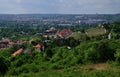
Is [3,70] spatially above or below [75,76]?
below

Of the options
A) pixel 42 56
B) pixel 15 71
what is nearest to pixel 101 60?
pixel 15 71

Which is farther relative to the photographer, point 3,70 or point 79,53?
point 79,53

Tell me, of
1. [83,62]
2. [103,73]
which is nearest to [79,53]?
[83,62]

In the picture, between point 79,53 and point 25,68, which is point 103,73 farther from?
point 79,53

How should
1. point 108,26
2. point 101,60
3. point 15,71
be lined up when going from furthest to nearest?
point 108,26
point 101,60
point 15,71

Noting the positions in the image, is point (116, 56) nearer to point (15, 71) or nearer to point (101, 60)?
point (101, 60)

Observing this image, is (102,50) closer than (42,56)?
Yes

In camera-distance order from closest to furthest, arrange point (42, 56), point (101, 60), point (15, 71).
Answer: point (15, 71)
point (101, 60)
point (42, 56)

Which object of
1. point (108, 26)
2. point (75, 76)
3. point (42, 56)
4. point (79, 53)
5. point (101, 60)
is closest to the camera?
point (75, 76)

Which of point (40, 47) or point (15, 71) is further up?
point (15, 71)
